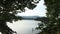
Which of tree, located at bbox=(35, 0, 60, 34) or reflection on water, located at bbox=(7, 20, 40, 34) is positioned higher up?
tree, located at bbox=(35, 0, 60, 34)

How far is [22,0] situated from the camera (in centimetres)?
167

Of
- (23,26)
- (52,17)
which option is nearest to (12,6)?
(52,17)

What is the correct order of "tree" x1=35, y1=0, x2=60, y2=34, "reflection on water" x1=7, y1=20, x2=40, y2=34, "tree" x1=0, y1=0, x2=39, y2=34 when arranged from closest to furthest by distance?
"tree" x1=35, y1=0, x2=60, y2=34 → "tree" x1=0, y1=0, x2=39, y2=34 → "reflection on water" x1=7, y1=20, x2=40, y2=34

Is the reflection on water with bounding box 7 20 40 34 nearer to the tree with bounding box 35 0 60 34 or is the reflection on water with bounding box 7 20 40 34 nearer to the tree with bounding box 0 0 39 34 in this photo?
the tree with bounding box 0 0 39 34

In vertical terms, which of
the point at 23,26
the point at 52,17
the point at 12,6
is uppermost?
the point at 12,6

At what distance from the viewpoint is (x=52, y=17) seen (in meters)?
1.37

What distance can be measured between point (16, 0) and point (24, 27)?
3.58 ft

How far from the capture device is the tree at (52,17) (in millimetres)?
1328

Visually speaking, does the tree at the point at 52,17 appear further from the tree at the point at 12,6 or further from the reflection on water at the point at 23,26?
the reflection on water at the point at 23,26

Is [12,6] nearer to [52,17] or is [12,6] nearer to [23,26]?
[52,17]

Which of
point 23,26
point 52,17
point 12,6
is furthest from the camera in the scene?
point 23,26

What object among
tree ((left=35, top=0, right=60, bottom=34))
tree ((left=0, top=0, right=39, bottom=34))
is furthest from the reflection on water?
tree ((left=35, top=0, right=60, bottom=34))

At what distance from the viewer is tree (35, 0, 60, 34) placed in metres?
1.33

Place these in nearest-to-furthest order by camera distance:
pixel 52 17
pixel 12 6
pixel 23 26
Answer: pixel 52 17
pixel 12 6
pixel 23 26
